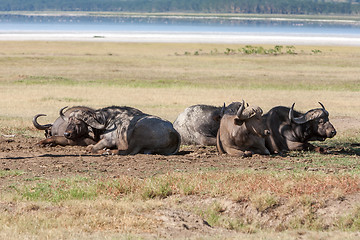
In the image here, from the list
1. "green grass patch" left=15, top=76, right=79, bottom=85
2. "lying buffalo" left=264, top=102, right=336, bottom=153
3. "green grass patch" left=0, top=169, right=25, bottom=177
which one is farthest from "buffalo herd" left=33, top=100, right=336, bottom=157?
"green grass patch" left=15, top=76, right=79, bottom=85

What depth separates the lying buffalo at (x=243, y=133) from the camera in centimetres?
1432

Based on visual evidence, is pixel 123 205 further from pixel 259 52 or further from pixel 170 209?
pixel 259 52

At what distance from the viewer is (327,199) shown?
10.2 m

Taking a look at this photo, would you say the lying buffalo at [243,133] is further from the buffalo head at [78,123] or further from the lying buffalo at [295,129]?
the buffalo head at [78,123]

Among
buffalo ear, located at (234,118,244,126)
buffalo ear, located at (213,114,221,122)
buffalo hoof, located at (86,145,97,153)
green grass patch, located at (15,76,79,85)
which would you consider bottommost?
green grass patch, located at (15,76,79,85)

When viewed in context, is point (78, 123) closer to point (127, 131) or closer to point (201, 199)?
point (127, 131)

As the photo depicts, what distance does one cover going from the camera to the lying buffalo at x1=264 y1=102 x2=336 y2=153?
50.5 ft

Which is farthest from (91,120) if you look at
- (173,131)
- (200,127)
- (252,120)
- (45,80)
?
(45,80)

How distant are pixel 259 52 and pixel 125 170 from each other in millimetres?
49968

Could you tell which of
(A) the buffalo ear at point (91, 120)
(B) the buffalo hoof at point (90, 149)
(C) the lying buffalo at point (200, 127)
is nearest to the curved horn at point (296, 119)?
(C) the lying buffalo at point (200, 127)

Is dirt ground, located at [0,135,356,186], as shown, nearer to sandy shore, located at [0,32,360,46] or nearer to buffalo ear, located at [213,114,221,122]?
buffalo ear, located at [213,114,221,122]

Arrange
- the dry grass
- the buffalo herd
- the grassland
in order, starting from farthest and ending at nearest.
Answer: the dry grass < the buffalo herd < the grassland

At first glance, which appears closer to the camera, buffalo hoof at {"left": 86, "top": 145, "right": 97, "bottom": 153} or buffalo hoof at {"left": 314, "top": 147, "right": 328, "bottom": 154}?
buffalo hoof at {"left": 86, "top": 145, "right": 97, "bottom": 153}

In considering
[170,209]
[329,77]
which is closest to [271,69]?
[329,77]
